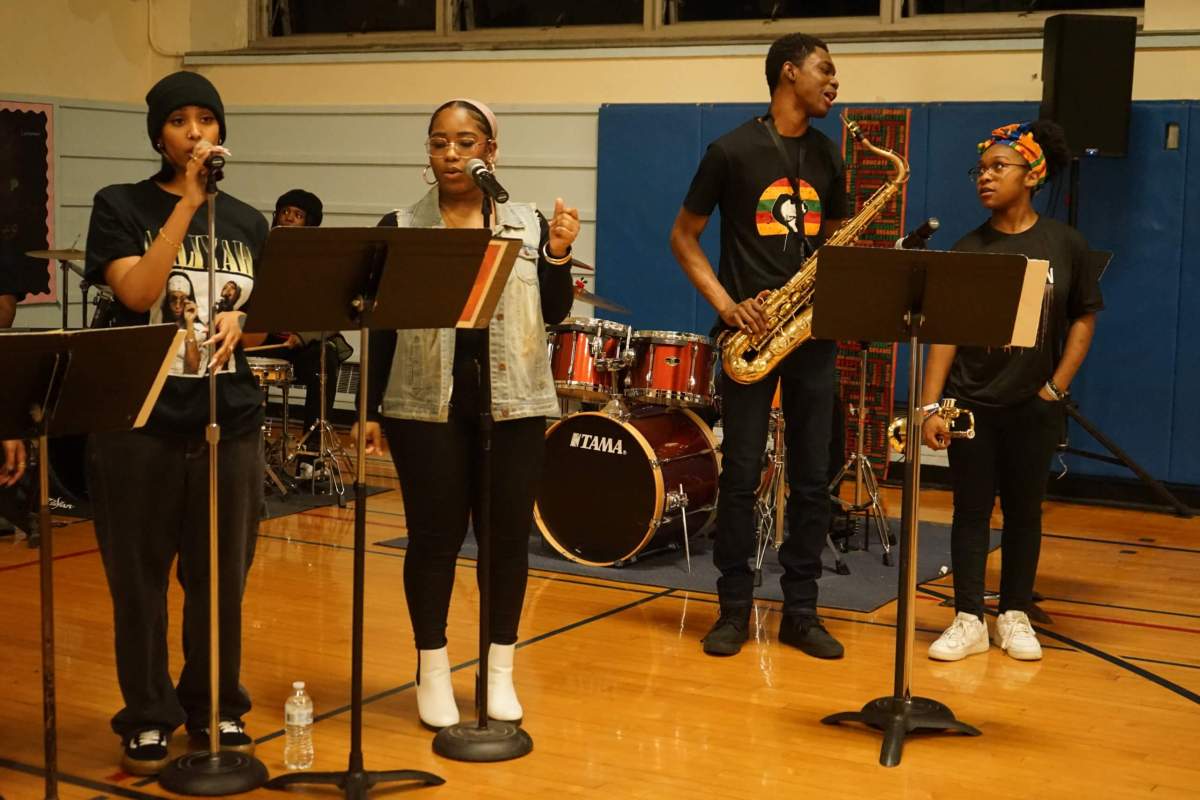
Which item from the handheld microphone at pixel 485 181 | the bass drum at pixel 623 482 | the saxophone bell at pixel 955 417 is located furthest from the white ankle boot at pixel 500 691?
the bass drum at pixel 623 482

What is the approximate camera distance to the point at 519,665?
5.18 metres

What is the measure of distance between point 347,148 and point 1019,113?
192 inches

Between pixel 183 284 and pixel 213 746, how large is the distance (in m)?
1.22

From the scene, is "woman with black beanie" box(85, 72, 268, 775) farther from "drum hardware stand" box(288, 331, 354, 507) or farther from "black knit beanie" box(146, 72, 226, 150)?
"drum hardware stand" box(288, 331, 354, 507)

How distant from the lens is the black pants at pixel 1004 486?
5285 mm

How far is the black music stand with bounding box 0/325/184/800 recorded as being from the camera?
10.7ft

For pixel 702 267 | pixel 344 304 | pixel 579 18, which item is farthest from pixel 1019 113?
pixel 344 304

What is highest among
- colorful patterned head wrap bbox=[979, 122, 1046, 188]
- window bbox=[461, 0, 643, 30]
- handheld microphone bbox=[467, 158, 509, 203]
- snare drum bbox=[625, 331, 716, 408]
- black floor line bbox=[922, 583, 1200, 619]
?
window bbox=[461, 0, 643, 30]

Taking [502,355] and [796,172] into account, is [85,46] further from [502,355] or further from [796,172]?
[502,355]

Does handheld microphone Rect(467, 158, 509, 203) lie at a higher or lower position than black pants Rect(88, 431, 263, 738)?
higher

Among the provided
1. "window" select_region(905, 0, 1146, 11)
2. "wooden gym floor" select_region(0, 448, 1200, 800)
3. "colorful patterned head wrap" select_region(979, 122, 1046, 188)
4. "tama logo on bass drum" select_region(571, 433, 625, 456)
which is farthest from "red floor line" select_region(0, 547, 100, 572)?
"window" select_region(905, 0, 1146, 11)

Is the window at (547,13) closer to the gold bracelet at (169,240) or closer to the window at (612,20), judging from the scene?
the window at (612,20)

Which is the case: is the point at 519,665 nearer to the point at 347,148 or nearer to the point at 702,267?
the point at 702,267

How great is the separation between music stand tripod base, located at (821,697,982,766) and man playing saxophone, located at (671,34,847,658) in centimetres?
78
